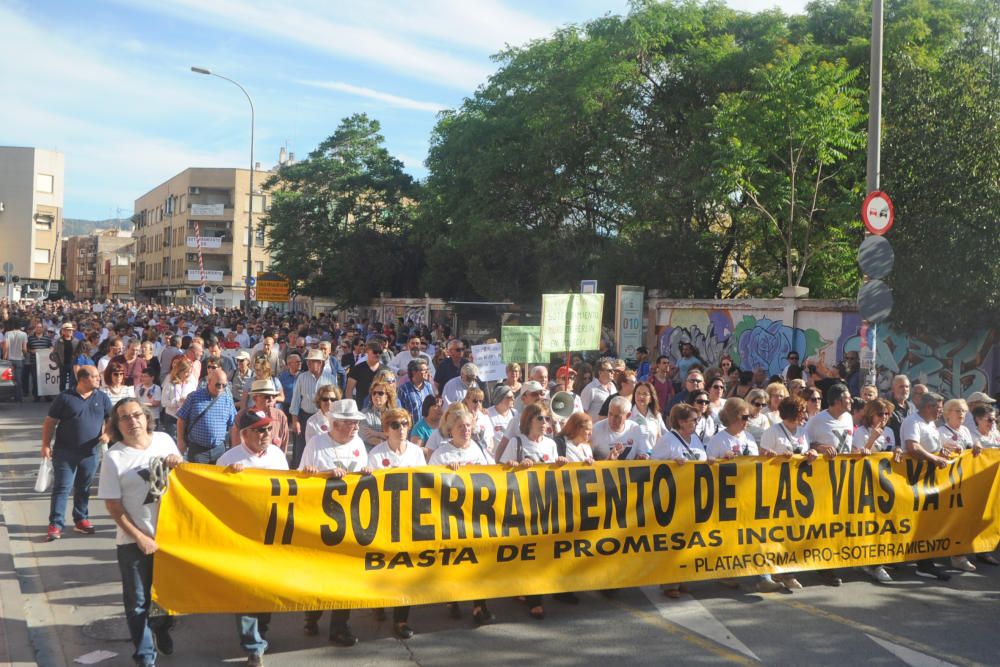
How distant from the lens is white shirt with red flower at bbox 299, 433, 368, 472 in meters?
6.49

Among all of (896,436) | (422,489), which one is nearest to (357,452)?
(422,489)

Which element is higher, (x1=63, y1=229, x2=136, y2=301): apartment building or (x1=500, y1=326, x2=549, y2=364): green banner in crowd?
(x1=63, y1=229, x2=136, y2=301): apartment building

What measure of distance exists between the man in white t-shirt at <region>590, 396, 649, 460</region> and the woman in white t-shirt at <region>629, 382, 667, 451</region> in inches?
24.7

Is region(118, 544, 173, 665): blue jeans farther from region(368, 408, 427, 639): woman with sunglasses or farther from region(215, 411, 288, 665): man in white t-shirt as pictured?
region(368, 408, 427, 639): woman with sunglasses

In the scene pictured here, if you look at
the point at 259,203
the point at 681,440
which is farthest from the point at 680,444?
the point at 259,203

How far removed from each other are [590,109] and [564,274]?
6.05 meters

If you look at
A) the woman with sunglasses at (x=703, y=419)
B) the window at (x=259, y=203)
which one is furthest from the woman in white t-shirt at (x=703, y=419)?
the window at (x=259, y=203)

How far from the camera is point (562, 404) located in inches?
397

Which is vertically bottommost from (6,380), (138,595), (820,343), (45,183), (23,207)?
(138,595)

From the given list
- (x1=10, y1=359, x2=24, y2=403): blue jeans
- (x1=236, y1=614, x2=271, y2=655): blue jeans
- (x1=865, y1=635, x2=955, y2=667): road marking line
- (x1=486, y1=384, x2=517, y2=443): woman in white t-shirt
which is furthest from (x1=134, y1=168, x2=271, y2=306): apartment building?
(x1=865, y1=635, x2=955, y2=667): road marking line

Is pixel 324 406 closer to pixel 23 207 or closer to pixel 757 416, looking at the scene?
pixel 757 416

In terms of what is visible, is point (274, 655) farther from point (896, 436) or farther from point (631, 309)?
point (631, 309)

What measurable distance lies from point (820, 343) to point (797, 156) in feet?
17.3

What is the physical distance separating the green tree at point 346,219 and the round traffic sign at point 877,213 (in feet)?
102
